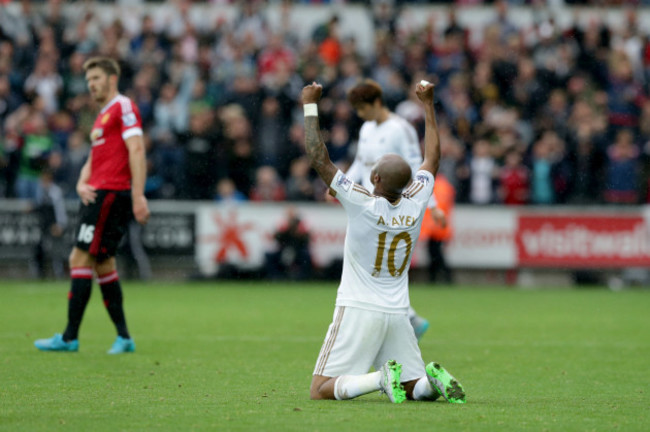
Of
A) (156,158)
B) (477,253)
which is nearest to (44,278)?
(156,158)

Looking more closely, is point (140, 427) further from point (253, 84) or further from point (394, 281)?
point (253, 84)

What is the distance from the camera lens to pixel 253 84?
865 inches

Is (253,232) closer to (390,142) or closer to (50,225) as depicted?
(50,225)

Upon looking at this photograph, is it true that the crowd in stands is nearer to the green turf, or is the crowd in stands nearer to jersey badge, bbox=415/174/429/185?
the green turf

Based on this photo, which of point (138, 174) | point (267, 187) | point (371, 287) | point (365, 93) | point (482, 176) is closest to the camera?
point (371, 287)

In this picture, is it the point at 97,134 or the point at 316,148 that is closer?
the point at 316,148

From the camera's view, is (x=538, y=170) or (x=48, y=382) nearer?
(x=48, y=382)

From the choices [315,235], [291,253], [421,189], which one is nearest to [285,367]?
[421,189]

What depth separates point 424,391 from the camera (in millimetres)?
7129

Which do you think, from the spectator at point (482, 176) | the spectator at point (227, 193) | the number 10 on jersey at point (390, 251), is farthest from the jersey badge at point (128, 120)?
the spectator at point (482, 176)

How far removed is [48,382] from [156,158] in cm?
1333

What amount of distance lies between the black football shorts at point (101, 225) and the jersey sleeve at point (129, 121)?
0.52 metres

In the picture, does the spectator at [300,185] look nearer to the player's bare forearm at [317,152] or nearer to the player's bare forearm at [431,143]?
the player's bare forearm at [431,143]

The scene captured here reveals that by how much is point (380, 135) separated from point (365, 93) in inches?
18.3
